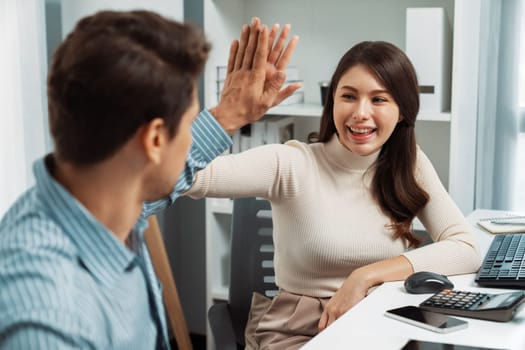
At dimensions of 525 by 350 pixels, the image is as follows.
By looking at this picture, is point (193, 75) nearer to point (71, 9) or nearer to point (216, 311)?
point (216, 311)

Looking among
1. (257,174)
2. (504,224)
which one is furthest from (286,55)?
(504,224)

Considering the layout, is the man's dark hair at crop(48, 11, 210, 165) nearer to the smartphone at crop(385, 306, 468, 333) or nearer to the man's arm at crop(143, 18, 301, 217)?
the man's arm at crop(143, 18, 301, 217)

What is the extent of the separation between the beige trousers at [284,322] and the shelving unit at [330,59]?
2.92 ft

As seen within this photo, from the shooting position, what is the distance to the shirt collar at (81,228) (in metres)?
0.92

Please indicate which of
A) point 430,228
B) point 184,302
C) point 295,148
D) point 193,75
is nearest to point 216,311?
point 295,148

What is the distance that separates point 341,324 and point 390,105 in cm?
71

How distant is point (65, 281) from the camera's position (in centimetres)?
87

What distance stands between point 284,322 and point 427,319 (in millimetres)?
513

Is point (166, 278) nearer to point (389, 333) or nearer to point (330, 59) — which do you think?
point (330, 59)

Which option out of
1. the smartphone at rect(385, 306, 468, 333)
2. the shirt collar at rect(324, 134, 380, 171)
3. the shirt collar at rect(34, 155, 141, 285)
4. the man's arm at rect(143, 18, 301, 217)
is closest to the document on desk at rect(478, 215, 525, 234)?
the shirt collar at rect(324, 134, 380, 171)

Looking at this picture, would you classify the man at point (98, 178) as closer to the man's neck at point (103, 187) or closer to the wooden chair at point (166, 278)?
the man's neck at point (103, 187)

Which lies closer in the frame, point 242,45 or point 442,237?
point 242,45

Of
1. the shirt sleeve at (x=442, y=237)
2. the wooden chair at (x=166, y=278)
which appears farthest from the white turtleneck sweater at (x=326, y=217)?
the wooden chair at (x=166, y=278)

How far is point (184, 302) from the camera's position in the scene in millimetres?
3365
